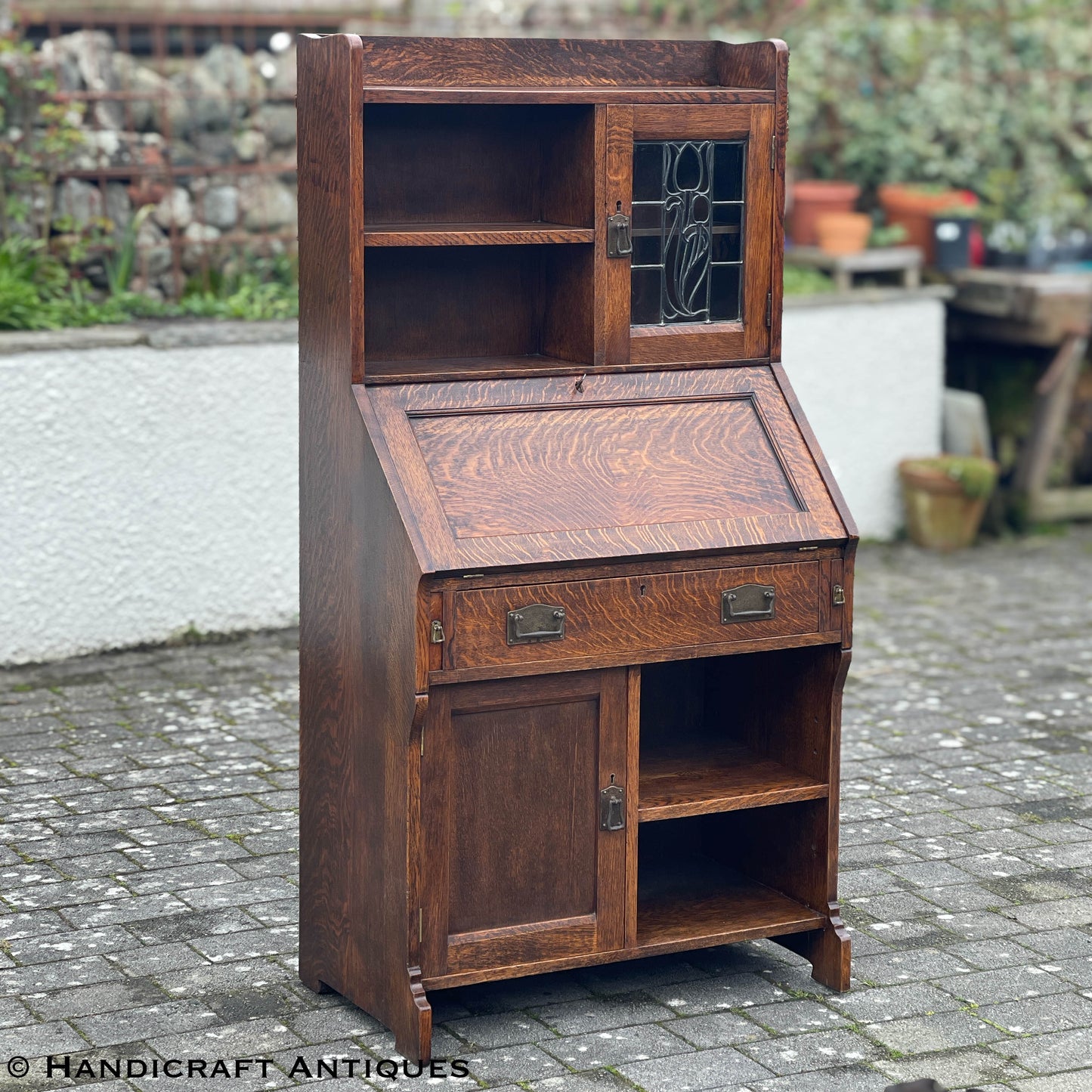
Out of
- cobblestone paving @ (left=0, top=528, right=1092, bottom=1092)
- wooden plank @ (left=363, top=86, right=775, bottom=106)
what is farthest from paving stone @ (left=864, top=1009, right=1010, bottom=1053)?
A: wooden plank @ (left=363, top=86, right=775, bottom=106)

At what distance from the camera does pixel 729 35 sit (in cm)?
998

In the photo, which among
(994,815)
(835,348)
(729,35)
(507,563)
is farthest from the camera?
(729,35)

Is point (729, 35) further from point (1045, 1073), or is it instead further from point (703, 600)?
point (1045, 1073)

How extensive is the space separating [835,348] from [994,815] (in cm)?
403

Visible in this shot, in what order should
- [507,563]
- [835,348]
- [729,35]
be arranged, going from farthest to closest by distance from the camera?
[729,35] < [835,348] < [507,563]

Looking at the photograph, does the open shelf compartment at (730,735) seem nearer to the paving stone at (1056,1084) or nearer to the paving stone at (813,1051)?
the paving stone at (813,1051)

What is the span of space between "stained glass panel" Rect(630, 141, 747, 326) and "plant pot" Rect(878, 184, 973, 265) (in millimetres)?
5741

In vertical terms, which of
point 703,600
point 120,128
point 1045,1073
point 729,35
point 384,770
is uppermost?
point 729,35

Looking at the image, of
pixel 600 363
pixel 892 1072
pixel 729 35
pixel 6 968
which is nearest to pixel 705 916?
pixel 892 1072

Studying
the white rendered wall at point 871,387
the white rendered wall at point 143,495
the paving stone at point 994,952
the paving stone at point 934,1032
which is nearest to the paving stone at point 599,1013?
the paving stone at point 934,1032

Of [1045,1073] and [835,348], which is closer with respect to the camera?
[1045,1073]

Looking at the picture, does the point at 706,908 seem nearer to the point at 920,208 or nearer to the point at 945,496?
the point at 945,496

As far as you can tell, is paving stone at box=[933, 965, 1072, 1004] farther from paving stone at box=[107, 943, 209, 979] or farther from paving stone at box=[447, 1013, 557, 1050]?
paving stone at box=[107, 943, 209, 979]

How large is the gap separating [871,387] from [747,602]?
543cm
